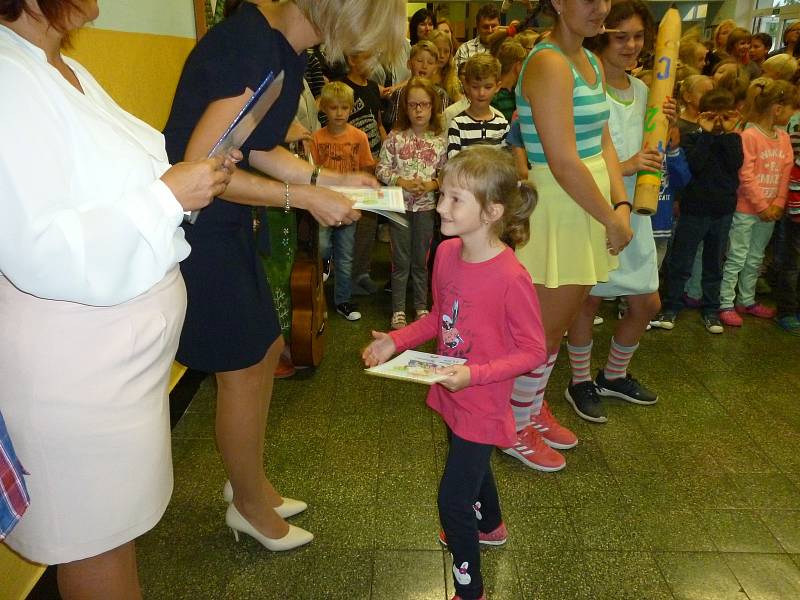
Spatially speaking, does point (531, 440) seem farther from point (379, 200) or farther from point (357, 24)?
point (357, 24)

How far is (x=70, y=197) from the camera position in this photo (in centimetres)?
98

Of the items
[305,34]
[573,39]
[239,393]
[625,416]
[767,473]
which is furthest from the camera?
[625,416]

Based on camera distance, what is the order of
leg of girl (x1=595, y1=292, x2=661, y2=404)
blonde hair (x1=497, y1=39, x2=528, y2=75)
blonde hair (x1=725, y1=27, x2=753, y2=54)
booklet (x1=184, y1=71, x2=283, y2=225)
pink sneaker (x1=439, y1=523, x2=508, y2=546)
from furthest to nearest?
1. blonde hair (x1=725, y1=27, x2=753, y2=54)
2. blonde hair (x1=497, y1=39, x2=528, y2=75)
3. leg of girl (x1=595, y1=292, x2=661, y2=404)
4. pink sneaker (x1=439, y1=523, x2=508, y2=546)
5. booklet (x1=184, y1=71, x2=283, y2=225)

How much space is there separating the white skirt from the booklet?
0.95 feet

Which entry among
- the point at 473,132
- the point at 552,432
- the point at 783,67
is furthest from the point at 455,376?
the point at 783,67

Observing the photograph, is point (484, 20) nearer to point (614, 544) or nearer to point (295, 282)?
point (295, 282)

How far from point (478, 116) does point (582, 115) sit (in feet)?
5.64

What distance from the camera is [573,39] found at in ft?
6.70

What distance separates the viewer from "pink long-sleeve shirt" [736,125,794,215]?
12.6ft

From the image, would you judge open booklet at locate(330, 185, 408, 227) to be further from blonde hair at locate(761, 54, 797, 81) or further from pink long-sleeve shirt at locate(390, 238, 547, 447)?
blonde hair at locate(761, 54, 797, 81)

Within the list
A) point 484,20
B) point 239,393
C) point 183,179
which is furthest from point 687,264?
point 183,179

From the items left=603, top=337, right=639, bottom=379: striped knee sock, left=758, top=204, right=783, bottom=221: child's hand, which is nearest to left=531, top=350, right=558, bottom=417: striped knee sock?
left=603, top=337, right=639, bottom=379: striped knee sock

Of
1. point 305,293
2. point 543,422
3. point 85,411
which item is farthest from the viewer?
point 305,293

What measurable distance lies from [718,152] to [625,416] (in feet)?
6.07
